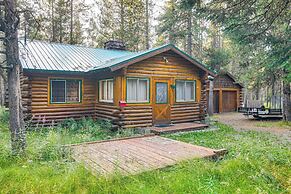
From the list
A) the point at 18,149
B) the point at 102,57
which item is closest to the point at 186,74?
the point at 102,57

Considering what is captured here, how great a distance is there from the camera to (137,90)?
1014 cm

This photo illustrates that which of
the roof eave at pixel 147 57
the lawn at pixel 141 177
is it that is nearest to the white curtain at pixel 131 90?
the roof eave at pixel 147 57

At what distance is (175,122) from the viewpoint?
11.1 meters

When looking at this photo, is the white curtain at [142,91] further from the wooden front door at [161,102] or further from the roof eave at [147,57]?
the roof eave at [147,57]

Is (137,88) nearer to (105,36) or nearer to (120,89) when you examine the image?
(120,89)

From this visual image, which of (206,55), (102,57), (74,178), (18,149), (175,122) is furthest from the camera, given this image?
(206,55)

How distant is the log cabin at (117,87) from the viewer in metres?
9.78

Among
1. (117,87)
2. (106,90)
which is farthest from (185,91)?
(106,90)

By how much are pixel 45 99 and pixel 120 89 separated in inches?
143

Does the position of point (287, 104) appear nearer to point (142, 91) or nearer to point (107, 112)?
point (142, 91)

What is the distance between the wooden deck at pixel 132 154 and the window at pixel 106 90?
141 inches

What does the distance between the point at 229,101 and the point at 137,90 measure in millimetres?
12962

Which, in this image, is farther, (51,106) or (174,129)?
(51,106)

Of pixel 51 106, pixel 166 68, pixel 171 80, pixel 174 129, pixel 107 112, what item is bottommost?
pixel 174 129
